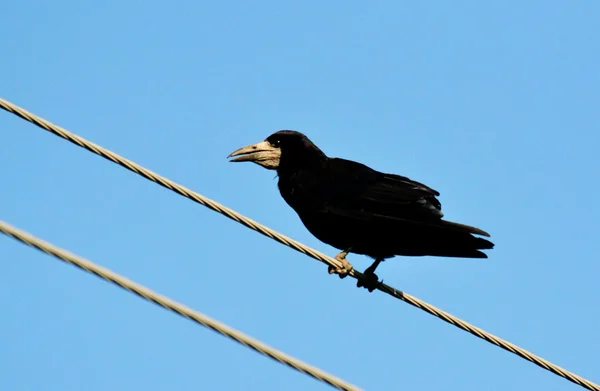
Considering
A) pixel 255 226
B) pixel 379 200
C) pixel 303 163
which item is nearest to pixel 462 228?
pixel 379 200

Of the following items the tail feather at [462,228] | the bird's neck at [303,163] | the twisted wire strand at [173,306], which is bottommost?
the twisted wire strand at [173,306]

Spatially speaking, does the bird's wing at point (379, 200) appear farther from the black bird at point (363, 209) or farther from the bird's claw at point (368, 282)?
the bird's claw at point (368, 282)

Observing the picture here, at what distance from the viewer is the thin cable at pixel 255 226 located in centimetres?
498

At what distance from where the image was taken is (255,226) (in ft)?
18.2

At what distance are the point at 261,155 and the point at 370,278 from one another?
216cm

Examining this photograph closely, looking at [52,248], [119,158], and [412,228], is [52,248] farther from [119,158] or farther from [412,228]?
[412,228]

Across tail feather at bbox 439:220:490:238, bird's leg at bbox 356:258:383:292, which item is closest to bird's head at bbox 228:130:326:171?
bird's leg at bbox 356:258:383:292

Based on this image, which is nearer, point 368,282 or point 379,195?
point 368,282

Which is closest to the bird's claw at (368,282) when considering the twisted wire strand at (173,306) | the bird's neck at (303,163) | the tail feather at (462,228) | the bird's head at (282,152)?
the tail feather at (462,228)

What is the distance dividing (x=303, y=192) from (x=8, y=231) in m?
5.46

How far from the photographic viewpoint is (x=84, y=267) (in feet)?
12.8

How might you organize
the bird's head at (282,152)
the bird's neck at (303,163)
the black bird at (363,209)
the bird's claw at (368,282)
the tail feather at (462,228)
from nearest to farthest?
1. the tail feather at (462,228)
2. the black bird at (363,209)
3. the bird's claw at (368,282)
4. the bird's neck at (303,163)
5. the bird's head at (282,152)

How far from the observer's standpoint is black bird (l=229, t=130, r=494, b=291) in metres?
7.77

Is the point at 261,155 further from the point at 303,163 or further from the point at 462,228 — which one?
the point at 462,228
